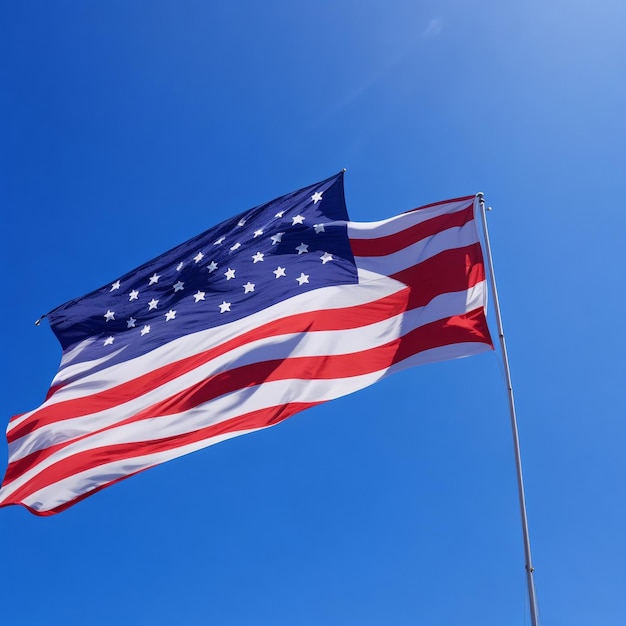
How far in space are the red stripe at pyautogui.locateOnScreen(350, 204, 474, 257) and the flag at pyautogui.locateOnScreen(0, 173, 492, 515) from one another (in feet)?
0.08

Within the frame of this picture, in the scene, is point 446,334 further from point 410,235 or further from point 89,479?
point 89,479

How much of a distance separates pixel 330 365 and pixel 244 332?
1994 millimetres

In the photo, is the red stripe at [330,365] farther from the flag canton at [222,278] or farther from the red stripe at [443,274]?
the flag canton at [222,278]

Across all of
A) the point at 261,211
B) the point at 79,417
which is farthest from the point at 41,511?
the point at 261,211

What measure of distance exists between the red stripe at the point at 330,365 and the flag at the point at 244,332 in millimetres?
24

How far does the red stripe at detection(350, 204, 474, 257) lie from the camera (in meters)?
13.6

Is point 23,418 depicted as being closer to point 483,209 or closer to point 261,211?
point 261,211

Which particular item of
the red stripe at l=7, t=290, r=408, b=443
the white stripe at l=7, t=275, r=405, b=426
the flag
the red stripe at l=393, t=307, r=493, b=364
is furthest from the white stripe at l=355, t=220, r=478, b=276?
the red stripe at l=393, t=307, r=493, b=364

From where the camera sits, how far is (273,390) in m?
12.4

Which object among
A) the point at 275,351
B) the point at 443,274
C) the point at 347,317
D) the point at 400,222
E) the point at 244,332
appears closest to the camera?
the point at 275,351

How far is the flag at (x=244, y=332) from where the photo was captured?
1230 centimetres

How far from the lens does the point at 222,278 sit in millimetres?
15023

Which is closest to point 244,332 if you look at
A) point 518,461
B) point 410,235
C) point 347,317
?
point 347,317

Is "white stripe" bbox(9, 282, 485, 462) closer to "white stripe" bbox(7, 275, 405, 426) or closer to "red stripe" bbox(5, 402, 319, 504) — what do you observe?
"white stripe" bbox(7, 275, 405, 426)
